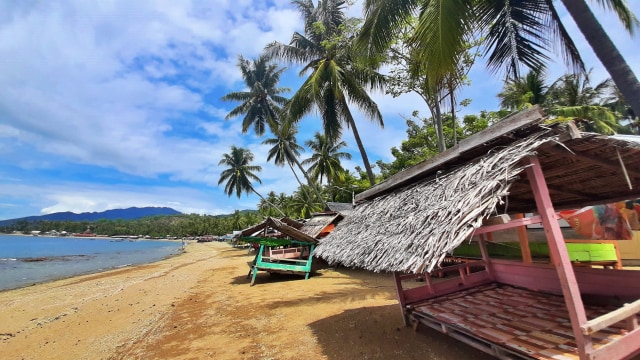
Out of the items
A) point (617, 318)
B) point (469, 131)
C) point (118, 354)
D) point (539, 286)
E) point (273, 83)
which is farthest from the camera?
point (273, 83)

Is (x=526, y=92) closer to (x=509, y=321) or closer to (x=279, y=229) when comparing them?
(x=279, y=229)

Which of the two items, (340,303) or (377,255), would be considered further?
(340,303)

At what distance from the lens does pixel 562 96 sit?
17.5m

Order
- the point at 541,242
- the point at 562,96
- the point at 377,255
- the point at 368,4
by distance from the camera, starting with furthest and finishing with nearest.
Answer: the point at 562,96 → the point at 541,242 → the point at 368,4 → the point at 377,255

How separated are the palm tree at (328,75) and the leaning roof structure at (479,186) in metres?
7.91

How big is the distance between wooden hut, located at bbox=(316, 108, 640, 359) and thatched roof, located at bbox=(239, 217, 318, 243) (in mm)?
4911

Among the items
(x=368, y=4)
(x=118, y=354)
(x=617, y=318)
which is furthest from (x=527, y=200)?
(x=118, y=354)

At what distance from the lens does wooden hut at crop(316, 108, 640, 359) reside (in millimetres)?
2666

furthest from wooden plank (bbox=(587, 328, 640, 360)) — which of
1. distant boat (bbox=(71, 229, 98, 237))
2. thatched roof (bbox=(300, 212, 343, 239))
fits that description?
distant boat (bbox=(71, 229, 98, 237))

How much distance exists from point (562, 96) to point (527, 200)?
17113mm

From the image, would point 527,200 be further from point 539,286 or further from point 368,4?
point 368,4

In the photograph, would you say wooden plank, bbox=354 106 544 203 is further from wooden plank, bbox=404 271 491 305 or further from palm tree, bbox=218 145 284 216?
palm tree, bbox=218 145 284 216

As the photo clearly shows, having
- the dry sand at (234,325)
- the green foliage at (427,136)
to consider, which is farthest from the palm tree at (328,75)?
the dry sand at (234,325)

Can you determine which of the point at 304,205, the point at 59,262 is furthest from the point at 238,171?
the point at 59,262
